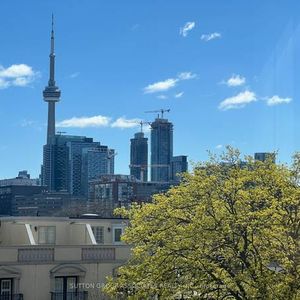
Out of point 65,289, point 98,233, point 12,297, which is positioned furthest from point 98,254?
point 12,297

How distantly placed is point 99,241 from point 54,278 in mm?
5461

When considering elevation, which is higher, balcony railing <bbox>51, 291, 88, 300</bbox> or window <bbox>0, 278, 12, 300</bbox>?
window <bbox>0, 278, 12, 300</bbox>

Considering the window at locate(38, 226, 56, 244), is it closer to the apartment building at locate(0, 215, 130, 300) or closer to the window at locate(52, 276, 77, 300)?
the apartment building at locate(0, 215, 130, 300)

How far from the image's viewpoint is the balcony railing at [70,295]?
3572 centimetres

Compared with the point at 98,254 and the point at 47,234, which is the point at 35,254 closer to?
the point at 98,254

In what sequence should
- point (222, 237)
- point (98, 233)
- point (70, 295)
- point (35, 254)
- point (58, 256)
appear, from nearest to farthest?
point (222, 237)
point (35, 254)
point (58, 256)
point (70, 295)
point (98, 233)

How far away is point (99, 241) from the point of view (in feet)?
134

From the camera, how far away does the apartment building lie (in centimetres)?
3466

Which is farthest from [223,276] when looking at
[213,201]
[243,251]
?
[213,201]

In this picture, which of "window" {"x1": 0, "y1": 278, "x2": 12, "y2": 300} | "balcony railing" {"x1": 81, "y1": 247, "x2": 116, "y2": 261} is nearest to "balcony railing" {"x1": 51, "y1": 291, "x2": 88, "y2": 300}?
"balcony railing" {"x1": 81, "y1": 247, "x2": 116, "y2": 261}

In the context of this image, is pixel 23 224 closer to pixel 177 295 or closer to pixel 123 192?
pixel 177 295

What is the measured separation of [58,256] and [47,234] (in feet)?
12.2

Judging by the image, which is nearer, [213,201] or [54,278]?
[213,201]

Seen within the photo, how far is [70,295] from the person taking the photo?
3616 centimetres
